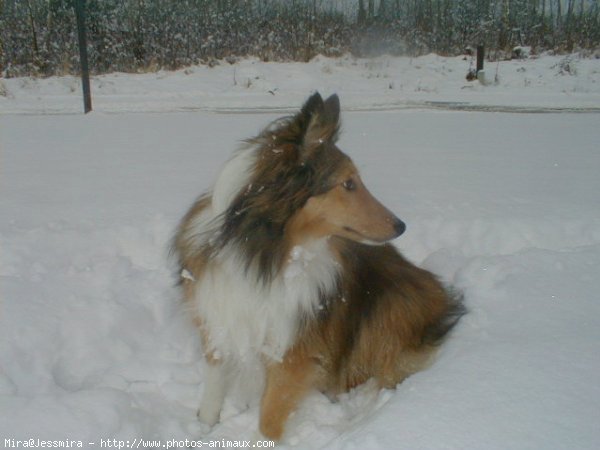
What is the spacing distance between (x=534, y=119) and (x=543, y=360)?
7.14m

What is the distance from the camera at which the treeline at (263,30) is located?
15.5 m

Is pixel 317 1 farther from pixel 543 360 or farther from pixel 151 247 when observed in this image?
pixel 543 360

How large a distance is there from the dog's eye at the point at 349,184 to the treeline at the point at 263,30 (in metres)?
14.3

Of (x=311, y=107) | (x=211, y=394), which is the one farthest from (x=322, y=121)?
(x=211, y=394)

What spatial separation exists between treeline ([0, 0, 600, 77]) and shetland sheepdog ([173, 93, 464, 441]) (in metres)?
14.2

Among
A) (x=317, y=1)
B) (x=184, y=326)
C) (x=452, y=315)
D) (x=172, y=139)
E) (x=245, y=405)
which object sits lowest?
(x=245, y=405)

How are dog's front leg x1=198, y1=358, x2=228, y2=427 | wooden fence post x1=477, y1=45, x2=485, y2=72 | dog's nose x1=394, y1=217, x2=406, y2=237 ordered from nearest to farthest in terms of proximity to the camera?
1. dog's nose x1=394, y1=217, x2=406, y2=237
2. dog's front leg x1=198, y1=358, x2=228, y2=427
3. wooden fence post x1=477, y1=45, x2=485, y2=72

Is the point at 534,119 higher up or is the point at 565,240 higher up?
the point at 534,119

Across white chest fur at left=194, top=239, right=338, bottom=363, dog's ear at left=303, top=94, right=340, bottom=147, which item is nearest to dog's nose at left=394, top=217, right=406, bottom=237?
white chest fur at left=194, top=239, right=338, bottom=363

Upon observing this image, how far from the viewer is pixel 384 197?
4934 millimetres

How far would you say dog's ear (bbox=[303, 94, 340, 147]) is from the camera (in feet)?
7.30

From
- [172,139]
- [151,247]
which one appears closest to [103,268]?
[151,247]

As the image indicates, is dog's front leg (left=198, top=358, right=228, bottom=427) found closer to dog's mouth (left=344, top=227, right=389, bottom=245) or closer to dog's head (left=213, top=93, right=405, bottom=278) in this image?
dog's head (left=213, top=93, right=405, bottom=278)

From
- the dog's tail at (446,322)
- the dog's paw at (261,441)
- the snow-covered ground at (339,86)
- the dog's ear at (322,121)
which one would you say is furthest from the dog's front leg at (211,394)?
the snow-covered ground at (339,86)
